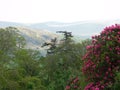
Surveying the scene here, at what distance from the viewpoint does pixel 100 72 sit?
Result: 15695 mm

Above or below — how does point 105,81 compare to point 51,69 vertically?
above

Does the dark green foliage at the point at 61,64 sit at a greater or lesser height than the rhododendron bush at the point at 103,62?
lesser

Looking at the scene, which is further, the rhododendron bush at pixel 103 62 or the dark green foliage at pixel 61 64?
the dark green foliage at pixel 61 64

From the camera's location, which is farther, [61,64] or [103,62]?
[61,64]

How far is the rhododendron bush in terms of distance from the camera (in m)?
15.4

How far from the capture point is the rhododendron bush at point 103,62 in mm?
15375

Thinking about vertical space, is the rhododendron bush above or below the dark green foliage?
above

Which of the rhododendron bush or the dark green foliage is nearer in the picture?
→ the rhododendron bush

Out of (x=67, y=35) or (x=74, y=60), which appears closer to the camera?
(x=74, y=60)

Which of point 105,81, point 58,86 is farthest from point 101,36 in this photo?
point 58,86

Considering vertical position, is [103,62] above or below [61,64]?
above

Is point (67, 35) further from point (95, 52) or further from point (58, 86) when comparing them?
point (95, 52)

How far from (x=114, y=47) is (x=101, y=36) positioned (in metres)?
1.25

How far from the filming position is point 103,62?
15492mm
